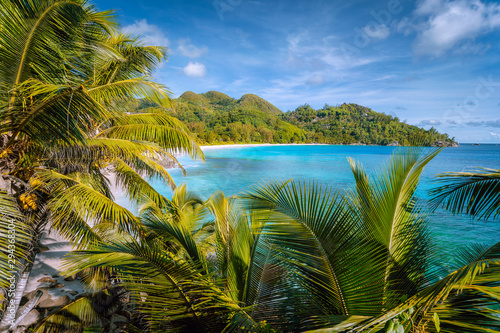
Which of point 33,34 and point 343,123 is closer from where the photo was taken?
point 33,34

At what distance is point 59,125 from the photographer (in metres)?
2.62

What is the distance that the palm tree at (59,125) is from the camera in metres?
2.64

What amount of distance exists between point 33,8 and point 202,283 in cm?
384

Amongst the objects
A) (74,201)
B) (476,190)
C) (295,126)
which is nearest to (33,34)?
(74,201)

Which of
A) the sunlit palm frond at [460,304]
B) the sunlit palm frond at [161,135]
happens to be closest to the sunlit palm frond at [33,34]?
the sunlit palm frond at [161,135]

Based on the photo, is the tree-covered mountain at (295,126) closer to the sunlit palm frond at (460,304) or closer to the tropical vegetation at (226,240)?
the tropical vegetation at (226,240)

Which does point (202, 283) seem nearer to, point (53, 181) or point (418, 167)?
point (418, 167)

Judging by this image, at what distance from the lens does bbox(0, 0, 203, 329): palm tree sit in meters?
2.64

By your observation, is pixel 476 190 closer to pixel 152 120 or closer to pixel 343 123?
pixel 152 120

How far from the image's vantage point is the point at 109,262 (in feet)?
6.09

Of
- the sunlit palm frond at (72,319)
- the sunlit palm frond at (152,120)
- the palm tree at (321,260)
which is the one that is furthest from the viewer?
the sunlit palm frond at (152,120)

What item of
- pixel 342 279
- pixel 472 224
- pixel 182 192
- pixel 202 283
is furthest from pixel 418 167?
pixel 472 224

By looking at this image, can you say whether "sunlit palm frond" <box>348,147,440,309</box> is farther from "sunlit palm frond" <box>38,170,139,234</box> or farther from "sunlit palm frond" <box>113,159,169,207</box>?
"sunlit palm frond" <box>113,159,169,207</box>

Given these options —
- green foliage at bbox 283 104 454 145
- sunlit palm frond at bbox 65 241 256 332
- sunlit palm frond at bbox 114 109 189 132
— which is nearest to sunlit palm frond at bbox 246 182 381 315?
sunlit palm frond at bbox 65 241 256 332
